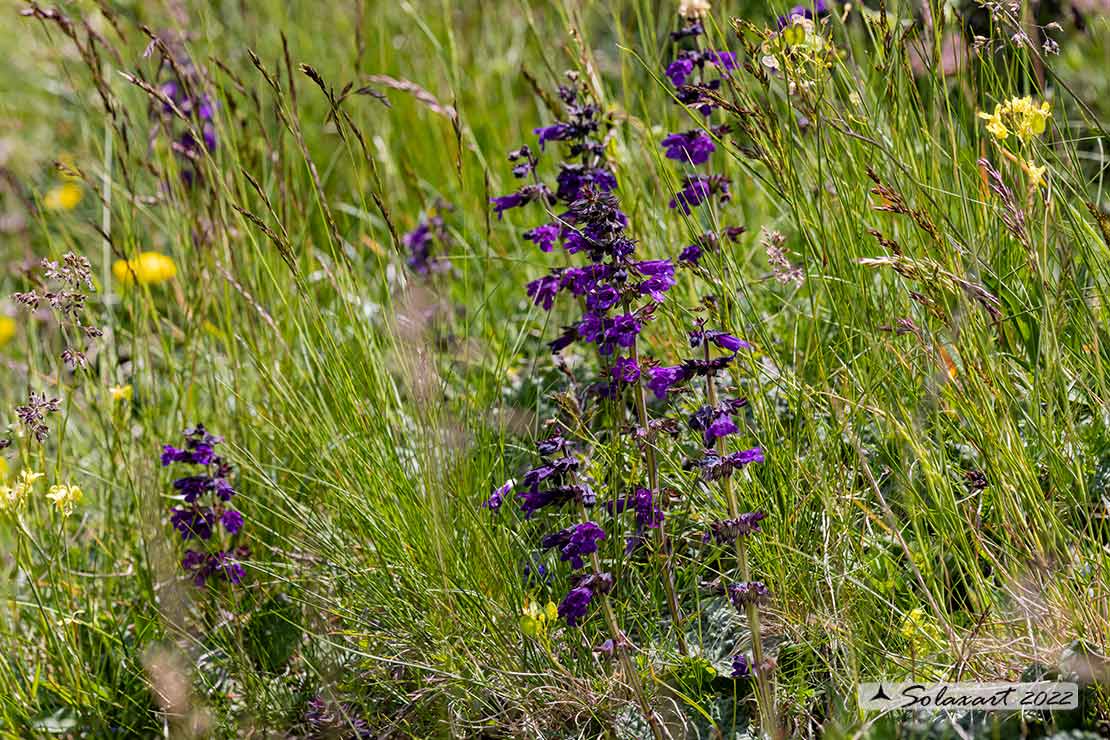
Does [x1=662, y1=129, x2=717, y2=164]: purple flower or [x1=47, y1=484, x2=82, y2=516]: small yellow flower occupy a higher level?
[x1=662, y1=129, x2=717, y2=164]: purple flower

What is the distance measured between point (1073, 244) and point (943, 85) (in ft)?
1.21

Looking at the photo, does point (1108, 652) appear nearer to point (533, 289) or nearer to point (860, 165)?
point (860, 165)

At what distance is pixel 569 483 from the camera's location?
1.71 meters

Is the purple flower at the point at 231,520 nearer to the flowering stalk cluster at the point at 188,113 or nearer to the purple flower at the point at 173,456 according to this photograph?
the purple flower at the point at 173,456

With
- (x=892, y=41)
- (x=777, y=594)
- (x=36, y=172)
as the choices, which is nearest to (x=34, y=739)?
(x=777, y=594)

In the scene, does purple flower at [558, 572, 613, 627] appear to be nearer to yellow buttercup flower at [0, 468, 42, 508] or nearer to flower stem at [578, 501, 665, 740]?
flower stem at [578, 501, 665, 740]

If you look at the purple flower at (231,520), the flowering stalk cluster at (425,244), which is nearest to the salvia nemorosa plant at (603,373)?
the purple flower at (231,520)

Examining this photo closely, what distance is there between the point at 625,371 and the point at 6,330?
2729 mm


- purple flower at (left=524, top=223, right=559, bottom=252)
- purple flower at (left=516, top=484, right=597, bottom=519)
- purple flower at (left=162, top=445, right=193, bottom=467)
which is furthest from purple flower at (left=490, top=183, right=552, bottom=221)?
purple flower at (left=162, top=445, right=193, bottom=467)

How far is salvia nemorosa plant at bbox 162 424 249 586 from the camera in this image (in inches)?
82.7

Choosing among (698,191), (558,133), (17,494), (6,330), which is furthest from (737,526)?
(6,330)

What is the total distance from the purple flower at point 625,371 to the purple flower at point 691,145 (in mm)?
515

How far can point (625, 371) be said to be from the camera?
171 cm

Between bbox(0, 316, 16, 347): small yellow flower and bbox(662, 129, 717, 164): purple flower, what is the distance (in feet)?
8.19
